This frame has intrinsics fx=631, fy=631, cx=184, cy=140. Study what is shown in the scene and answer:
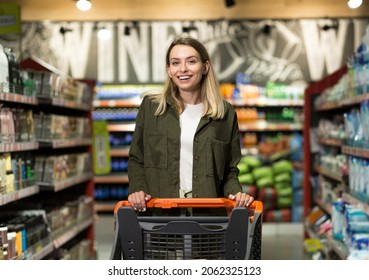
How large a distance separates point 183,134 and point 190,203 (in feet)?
1.30

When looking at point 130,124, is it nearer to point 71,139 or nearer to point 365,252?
point 71,139

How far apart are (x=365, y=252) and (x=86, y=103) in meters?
3.34

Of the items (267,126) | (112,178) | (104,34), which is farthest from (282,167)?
(104,34)

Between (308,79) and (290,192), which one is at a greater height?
(308,79)

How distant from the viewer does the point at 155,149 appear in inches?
118

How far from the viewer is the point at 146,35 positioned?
9.14 metres

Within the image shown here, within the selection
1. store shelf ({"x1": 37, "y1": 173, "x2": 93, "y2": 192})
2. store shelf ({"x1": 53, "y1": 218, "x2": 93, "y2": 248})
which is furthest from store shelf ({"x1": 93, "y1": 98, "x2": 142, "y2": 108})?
store shelf ({"x1": 53, "y1": 218, "x2": 93, "y2": 248})

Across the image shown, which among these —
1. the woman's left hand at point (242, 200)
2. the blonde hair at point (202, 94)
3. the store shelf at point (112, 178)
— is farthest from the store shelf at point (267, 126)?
the woman's left hand at point (242, 200)

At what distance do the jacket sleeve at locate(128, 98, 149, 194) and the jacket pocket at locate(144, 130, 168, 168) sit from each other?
0.03 m

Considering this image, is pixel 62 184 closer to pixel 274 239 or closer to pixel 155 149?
pixel 155 149
